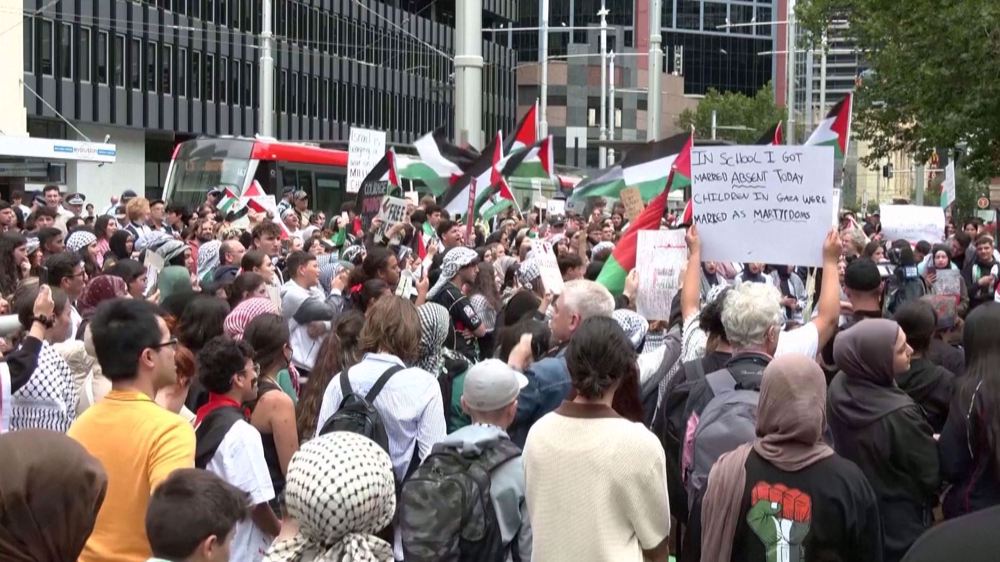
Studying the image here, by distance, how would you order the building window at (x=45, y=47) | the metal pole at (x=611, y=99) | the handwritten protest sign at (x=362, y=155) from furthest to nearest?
the metal pole at (x=611, y=99) → the building window at (x=45, y=47) → the handwritten protest sign at (x=362, y=155)

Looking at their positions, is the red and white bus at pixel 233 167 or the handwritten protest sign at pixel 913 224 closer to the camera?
the handwritten protest sign at pixel 913 224

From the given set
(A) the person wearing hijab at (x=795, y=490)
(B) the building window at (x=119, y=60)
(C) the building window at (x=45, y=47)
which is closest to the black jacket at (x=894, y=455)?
→ (A) the person wearing hijab at (x=795, y=490)

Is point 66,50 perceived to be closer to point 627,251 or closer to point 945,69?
point 945,69

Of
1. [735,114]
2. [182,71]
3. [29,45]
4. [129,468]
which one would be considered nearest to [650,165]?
[129,468]

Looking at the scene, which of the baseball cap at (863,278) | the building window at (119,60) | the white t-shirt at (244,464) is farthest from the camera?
the building window at (119,60)

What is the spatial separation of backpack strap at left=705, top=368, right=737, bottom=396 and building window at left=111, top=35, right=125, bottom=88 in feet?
164

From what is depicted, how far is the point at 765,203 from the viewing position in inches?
289

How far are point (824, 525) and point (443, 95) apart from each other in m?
78.1

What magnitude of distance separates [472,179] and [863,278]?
10.2 metres

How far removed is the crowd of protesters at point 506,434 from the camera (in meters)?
4.05

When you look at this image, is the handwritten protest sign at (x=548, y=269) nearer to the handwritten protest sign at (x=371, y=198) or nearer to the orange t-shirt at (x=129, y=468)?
the orange t-shirt at (x=129, y=468)

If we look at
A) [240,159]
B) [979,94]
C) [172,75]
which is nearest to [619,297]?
[979,94]

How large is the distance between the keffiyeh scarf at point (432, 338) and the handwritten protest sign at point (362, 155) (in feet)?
41.7

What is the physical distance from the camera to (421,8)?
77.8 metres
